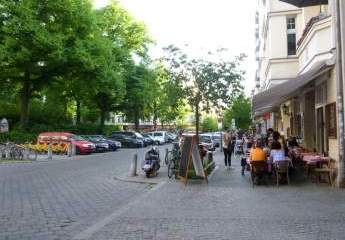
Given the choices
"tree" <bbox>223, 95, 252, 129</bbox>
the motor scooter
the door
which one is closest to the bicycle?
the motor scooter

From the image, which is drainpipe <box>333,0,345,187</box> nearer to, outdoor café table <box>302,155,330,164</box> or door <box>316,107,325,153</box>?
outdoor café table <box>302,155,330,164</box>

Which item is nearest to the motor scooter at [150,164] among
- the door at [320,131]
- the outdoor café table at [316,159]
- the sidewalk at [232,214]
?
the sidewalk at [232,214]

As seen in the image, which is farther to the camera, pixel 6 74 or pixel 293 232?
pixel 6 74

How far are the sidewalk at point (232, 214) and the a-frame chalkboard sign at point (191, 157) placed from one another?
1957 millimetres

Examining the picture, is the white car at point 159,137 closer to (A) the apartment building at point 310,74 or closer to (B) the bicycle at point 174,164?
(A) the apartment building at point 310,74

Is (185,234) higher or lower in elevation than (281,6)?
lower

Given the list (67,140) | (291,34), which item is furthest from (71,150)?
(291,34)

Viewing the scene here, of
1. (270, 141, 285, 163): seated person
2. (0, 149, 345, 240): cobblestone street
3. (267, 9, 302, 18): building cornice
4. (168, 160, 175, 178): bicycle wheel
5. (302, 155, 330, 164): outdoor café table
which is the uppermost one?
(267, 9, 302, 18): building cornice

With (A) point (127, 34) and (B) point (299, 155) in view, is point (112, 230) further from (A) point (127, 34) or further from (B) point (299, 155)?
(A) point (127, 34)

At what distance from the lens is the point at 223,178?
20344 millimetres

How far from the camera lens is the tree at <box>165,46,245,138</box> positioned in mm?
23594

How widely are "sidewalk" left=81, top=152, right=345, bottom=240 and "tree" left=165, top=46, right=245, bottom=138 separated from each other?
7.25 metres

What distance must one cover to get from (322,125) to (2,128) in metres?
35.1

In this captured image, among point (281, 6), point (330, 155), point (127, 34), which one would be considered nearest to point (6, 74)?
point (127, 34)
